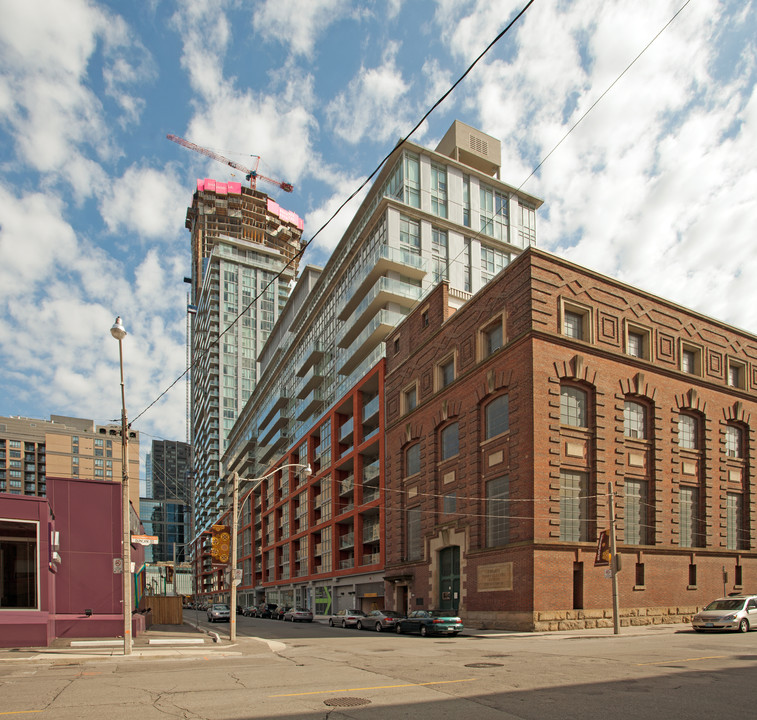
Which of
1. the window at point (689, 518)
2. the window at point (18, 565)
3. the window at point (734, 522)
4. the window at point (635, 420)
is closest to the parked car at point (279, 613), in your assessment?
the window at point (689, 518)

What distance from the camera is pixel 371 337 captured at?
54188 mm

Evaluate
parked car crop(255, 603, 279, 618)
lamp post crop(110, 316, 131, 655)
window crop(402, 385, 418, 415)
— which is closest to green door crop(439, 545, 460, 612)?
window crop(402, 385, 418, 415)

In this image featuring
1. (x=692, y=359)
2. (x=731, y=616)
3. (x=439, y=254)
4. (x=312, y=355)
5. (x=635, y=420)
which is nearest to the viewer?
(x=731, y=616)

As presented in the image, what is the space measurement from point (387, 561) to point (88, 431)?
131m

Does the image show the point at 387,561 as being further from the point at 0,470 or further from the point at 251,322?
the point at 0,470

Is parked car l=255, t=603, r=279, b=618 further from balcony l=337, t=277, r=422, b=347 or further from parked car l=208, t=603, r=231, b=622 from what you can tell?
balcony l=337, t=277, r=422, b=347

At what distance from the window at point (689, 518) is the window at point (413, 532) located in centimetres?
1588

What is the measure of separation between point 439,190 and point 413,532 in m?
31.2

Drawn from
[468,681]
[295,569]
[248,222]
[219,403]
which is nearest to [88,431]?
[219,403]

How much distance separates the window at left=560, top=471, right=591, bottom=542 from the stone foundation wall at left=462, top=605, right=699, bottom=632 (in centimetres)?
348

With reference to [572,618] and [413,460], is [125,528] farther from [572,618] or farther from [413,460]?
[413,460]

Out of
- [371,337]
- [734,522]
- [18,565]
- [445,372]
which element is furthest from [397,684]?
[371,337]

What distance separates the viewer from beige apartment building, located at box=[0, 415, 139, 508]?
14250 centimetres

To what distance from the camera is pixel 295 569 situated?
238 feet
